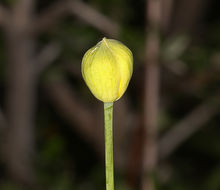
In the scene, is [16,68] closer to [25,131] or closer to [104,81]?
[25,131]

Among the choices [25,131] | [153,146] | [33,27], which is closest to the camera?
[153,146]

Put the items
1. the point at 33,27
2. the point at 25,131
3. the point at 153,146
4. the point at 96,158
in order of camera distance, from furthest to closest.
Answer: the point at 96,158 → the point at 25,131 → the point at 33,27 → the point at 153,146

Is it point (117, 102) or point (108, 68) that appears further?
point (117, 102)

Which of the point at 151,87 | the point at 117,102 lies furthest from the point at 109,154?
the point at 117,102

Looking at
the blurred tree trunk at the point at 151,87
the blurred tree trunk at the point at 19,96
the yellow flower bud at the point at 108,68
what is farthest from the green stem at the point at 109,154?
the blurred tree trunk at the point at 19,96

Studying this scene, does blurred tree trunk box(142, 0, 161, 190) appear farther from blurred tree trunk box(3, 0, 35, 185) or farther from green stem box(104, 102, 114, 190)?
green stem box(104, 102, 114, 190)

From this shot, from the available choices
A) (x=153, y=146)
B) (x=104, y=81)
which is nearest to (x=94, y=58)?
(x=104, y=81)

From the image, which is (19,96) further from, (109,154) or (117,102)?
(109,154)
